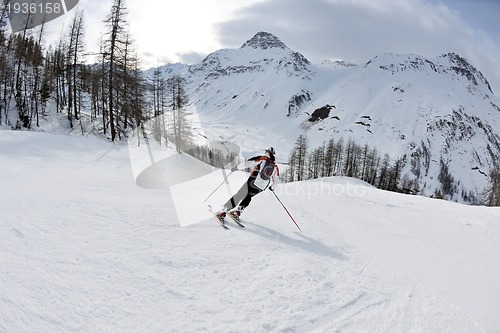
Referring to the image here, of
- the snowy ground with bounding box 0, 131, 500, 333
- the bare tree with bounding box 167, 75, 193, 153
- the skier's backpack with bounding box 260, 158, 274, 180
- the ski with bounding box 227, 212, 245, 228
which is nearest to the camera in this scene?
the snowy ground with bounding box 0, 131, 500, 333

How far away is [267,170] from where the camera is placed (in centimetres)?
834

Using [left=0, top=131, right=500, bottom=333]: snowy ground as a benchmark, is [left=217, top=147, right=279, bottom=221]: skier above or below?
above

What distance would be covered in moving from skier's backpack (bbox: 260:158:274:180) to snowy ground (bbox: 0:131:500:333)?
1.43 m

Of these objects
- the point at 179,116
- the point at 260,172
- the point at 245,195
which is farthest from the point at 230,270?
the point at 179,116

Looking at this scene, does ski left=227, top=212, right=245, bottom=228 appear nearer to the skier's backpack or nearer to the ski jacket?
the ski jacket

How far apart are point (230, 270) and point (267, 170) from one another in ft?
12.7

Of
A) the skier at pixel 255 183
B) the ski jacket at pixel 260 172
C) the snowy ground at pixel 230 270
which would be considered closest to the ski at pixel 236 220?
the skier at pixel 255 183

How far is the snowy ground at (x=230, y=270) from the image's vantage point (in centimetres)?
361

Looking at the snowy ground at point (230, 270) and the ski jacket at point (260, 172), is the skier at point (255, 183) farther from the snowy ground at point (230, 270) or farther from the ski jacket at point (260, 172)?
the snowy ground at point (230, 270)

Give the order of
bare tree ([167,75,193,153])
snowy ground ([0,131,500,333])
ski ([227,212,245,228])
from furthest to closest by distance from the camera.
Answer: bare tree ([167,75,193,153]) → ski ([227,212,245,228]) → snowy ground ([0,131,500,333])

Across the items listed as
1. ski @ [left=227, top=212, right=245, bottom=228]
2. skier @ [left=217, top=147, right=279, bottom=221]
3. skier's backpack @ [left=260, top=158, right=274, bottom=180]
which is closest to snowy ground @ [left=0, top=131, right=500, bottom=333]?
ski @ [left=227, top=212, right=245, bottom=228]

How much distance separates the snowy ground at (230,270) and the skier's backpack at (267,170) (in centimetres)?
143

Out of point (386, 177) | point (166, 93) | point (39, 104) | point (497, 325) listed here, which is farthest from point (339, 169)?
point (497, 325)

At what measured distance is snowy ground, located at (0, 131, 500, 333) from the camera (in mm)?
3613
